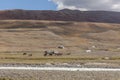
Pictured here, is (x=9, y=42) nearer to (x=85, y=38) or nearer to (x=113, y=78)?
(x=85, y=38)

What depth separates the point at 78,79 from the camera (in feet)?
96.0

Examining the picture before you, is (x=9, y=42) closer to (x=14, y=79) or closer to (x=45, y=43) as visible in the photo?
(x=45, y=43)

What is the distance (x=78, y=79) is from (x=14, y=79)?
479cm

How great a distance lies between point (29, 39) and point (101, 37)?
131ft

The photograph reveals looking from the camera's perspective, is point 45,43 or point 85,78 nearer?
point 85,78

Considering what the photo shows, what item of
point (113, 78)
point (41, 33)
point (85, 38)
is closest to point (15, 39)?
point (41, 33)

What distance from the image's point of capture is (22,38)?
171000 mm

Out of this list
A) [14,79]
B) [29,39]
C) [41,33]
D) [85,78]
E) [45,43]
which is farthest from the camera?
[41,33]

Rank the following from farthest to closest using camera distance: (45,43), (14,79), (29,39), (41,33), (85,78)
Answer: (41,33) < (29,39) < (45,43) < (85,78) < (14,79)

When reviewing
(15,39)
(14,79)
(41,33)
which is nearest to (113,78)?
(14,79)

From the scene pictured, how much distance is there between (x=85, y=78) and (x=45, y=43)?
126961 mm

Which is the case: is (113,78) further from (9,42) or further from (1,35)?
(1,35)

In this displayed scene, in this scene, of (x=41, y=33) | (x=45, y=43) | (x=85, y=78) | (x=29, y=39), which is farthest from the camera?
(x=41, y=33)

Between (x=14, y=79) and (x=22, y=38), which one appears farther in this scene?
(x=22, y=38)
